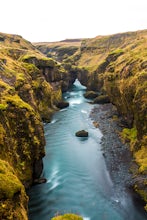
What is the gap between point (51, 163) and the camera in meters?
52.1

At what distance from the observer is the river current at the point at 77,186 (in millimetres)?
36812

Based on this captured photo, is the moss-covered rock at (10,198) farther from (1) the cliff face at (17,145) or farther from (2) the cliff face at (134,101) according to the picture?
(2) the cliff face at (134,101)

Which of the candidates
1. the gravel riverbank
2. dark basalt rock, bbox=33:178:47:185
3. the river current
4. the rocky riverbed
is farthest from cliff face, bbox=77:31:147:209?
dark basalt rock, bbox=33:178:47:185

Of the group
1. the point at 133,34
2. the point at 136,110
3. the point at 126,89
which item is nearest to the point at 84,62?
the point at 133,34

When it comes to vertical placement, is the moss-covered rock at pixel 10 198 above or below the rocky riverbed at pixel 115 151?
above

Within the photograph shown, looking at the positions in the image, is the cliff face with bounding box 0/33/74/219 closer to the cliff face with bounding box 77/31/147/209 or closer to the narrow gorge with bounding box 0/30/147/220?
the narrow gorge with bounding box 0/30/147/220

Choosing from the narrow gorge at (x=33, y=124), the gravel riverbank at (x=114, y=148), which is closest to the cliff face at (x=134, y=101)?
the narrow gorge at (x=33, y=124)

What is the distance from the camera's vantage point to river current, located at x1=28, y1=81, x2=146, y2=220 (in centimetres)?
3681

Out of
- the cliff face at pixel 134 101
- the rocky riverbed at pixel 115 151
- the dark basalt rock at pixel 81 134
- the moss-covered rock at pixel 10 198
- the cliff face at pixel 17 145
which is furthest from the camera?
the dark basalt rock at pixel 81 134

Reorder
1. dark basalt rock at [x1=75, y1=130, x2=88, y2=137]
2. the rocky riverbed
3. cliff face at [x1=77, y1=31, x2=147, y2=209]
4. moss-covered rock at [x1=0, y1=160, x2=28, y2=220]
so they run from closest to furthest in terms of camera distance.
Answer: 1. moss-covered rock at [x1=0, y1=160, x2=28, y2=220]
2. the rocky riverbed
3. cliff face at [x1=77, y1=31, x2=147, y2=209]
4. dark basalt rock at [x1=75, y1=130, x2=88, y2=137]

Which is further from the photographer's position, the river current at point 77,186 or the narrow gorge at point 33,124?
the river current at point 77,186

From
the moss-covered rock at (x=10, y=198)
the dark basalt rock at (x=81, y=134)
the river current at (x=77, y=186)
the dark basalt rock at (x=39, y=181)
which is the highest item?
the moss-covered rock at (x=10, y=198)

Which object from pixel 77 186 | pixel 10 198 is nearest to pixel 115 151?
A: pixel 77 186

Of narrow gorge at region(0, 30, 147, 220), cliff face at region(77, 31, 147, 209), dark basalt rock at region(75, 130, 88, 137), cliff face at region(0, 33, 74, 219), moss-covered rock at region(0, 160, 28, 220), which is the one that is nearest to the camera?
moss-covered rock at region(0, 160, 28, 220)
